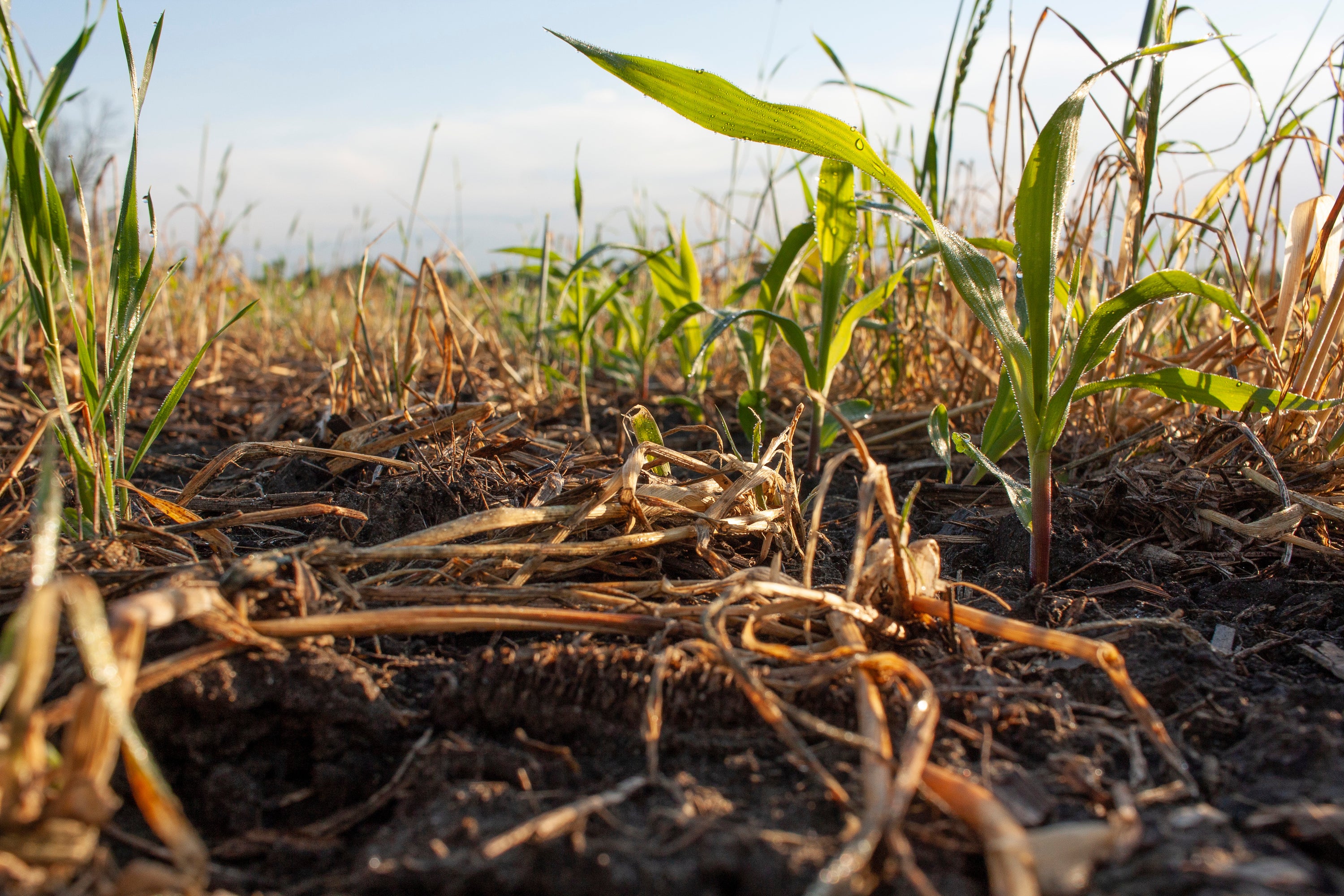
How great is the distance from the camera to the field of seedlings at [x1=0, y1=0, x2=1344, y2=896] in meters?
0.57

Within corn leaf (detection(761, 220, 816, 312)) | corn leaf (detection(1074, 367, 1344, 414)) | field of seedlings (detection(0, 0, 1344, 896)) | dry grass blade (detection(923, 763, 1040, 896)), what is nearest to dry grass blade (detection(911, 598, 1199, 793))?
field of seedlings (detection(0, 0, 1344, 896))

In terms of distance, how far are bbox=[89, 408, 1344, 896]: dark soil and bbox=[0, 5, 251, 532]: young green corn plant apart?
35 centimetres

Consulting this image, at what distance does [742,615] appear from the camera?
908 millimetres

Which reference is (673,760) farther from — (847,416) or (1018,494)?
(847,416)

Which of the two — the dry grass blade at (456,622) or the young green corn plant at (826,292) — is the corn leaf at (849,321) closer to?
the young green corn plant at (826,292)

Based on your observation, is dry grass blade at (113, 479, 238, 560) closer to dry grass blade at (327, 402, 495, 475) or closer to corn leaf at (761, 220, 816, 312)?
dry grass blade at (327, 402, 495, 475)

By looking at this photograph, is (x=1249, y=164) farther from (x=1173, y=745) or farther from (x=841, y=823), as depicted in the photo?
(x=841, y=823)

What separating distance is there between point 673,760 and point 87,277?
94 centimetres

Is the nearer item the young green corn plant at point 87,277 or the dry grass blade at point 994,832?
the dry grass blade at point 994,832

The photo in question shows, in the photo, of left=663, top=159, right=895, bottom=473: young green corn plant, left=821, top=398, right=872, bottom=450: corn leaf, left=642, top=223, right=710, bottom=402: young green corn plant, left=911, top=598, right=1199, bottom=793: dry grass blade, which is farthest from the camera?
left=642, top=223, right=710, bottom=402: young green corn plant

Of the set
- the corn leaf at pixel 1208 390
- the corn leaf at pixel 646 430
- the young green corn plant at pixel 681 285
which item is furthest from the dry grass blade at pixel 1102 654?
the young green corn plant at pixel 681 285

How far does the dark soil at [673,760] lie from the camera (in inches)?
22.7

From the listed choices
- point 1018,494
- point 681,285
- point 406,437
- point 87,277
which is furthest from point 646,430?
point 681,285

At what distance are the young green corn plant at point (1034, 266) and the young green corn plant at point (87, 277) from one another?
1.92 ft
